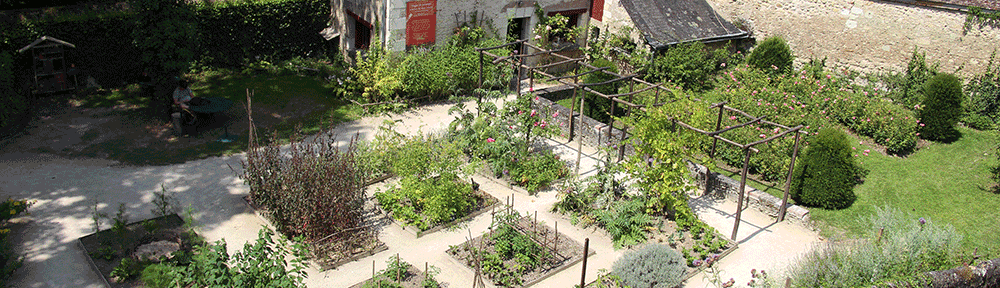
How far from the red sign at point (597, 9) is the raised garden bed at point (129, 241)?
9.81m

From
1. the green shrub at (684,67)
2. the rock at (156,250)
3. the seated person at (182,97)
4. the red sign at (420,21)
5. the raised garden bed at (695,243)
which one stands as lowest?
the rock at (156,250)

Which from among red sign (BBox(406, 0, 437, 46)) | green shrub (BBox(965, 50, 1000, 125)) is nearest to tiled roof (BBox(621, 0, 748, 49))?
red sign (BBox(406, 0, 437, 46))

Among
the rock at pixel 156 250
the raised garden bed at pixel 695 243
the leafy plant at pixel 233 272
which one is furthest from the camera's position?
the raised garden bed at pixel 695 243

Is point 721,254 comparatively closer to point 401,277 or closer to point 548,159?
point 548,159

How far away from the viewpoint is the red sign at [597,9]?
15.5m

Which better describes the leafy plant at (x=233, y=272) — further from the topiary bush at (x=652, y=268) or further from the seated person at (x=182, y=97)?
the seated person at (x=182, y=97)

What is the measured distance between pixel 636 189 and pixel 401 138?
3590mm

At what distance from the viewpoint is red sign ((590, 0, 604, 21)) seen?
15.5 metres

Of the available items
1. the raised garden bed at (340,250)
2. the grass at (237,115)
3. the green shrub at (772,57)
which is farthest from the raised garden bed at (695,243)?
the green shrub at (772,57)

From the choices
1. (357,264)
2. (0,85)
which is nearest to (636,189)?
(357,264)

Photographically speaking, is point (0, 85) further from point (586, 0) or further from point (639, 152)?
point (586, 0)

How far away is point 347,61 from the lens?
14641mm

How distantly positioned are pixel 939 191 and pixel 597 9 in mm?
7560

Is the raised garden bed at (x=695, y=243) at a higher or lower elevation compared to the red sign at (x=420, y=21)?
lower
